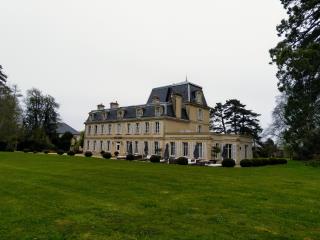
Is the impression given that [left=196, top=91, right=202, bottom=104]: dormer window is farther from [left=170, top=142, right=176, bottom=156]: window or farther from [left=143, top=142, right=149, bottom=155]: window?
[left=143, top=142, right=149, bottom=155]: window

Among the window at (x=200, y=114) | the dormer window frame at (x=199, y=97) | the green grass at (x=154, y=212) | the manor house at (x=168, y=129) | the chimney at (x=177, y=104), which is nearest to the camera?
the green grass at (x=154, y=212)

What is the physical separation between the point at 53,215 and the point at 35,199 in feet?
7.67

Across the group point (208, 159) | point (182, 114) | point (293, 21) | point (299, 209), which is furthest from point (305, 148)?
point (299, 209)

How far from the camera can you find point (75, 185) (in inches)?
508

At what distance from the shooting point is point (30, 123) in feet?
203

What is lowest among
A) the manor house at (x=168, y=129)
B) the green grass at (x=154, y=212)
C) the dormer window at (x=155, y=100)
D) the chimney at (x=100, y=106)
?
the green grass at (x=154, y=212)

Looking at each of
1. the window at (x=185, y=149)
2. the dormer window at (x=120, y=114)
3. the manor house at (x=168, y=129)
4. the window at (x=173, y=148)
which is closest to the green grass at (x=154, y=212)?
the manor house at (x=168, y=129)

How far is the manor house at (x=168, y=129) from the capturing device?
3684cm

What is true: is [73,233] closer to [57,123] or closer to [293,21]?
[293,21]

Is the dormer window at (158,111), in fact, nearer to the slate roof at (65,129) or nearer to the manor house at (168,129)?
the manor house at (168,129)

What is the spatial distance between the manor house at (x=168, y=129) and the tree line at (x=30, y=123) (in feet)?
40.8

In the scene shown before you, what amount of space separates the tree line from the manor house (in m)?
12.4

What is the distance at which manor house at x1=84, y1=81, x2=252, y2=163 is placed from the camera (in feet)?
121

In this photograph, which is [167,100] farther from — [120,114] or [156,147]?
[120,114]
